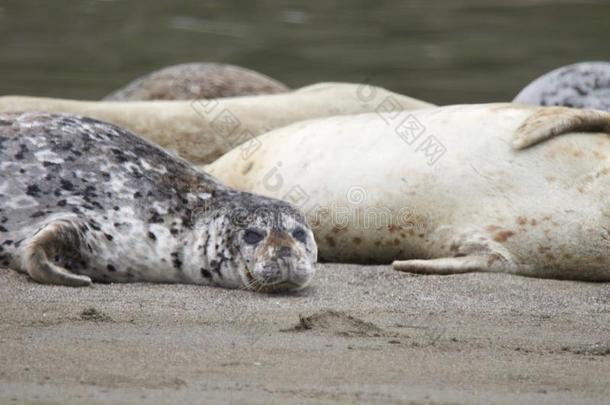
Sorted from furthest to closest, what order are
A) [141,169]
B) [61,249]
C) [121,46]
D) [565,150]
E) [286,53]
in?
[121,46] < [286,53] < [565,150] < [141,169] < [61,249]

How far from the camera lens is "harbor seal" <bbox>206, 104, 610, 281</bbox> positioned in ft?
19.3

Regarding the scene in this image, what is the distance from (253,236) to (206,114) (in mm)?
2917

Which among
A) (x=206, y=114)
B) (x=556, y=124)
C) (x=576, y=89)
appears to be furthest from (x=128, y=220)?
(x=576, y=89)

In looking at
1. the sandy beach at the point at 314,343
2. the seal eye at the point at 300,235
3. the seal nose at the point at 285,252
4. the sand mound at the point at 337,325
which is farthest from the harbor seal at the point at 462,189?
the sand mound at the point at 337,325

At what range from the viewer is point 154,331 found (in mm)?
4289

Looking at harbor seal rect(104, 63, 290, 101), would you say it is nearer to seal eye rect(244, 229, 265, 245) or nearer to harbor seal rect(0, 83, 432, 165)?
harbor seal rect(0, 83, 432, 165)

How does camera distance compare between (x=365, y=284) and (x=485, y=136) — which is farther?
(x=485, y=136)

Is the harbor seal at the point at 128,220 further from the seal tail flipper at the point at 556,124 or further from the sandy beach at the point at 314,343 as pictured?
the seal tail flipper at the point at 556,124

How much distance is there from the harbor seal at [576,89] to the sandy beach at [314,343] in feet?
Answer: 7.72

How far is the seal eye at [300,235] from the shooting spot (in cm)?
534

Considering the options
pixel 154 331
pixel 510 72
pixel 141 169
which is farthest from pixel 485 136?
pixel 510 72

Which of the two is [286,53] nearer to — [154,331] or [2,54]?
[2,54]

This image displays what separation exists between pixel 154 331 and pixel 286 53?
11.6 m

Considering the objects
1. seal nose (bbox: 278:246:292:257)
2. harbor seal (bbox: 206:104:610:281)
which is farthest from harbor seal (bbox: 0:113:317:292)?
harbor seal (bbox: 206:104:610:281)
